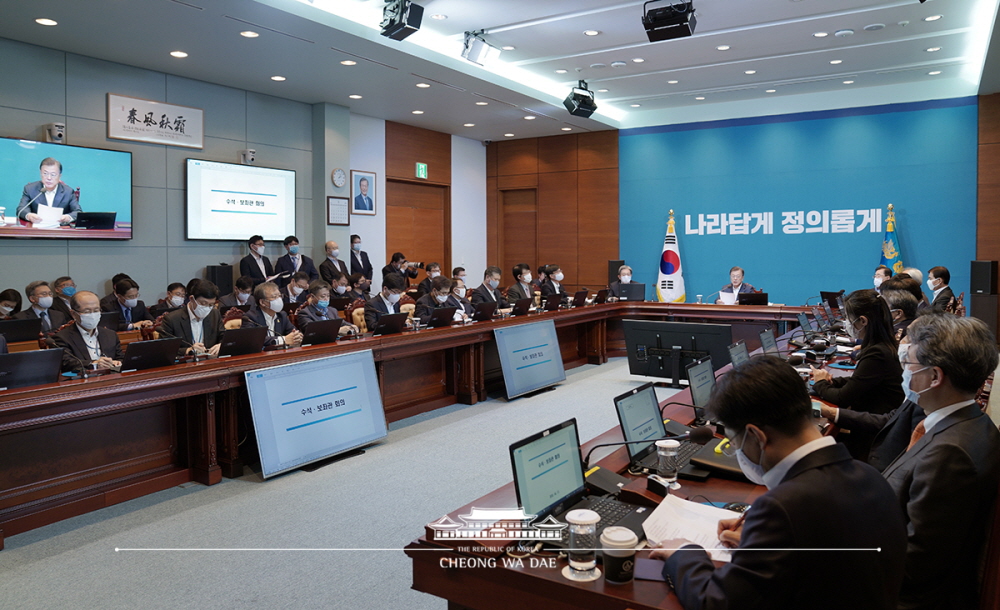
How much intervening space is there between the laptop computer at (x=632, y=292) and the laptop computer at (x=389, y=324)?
15.1ft

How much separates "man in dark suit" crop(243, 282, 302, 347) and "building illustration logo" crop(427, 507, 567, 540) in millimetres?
3387

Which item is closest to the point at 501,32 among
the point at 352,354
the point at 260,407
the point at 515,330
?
the point at 515,330

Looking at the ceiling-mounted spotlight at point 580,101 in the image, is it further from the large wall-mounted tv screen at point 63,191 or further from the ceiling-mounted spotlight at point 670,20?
the large wall-mounted tv screen at point 63,191

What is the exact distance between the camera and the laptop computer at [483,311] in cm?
631

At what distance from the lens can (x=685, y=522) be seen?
181cm

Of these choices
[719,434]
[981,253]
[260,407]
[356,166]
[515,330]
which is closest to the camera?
[719,434]

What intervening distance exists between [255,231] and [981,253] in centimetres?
976

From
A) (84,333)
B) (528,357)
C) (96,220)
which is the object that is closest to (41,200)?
(96,220)

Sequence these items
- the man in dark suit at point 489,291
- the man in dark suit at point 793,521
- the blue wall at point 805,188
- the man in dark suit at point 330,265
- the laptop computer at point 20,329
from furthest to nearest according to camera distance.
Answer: the blue wall at point 805,188, the man in dark suit at point 330,265, the man in dark suit at point 489,291, the laptop computer at point 20,329, the man in dark suit at point 793,521

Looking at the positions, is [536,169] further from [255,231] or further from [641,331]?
[641,331]

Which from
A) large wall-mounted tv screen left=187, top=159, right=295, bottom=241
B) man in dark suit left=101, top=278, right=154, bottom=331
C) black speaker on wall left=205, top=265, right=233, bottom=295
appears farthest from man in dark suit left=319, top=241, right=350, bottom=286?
man in dark suit left=101, top=278, right=154, bottom=331

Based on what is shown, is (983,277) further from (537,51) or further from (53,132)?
(53,132)

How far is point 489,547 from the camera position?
1696 millimetres

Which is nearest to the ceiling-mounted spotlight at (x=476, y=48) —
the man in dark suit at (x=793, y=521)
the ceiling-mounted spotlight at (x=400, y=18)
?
the ceiling-mounted spotlight at (x=400, y=18)
